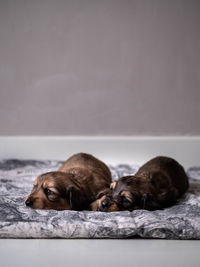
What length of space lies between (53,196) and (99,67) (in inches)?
84.3

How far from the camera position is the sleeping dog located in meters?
2.61

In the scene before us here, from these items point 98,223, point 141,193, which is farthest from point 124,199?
point 98,223

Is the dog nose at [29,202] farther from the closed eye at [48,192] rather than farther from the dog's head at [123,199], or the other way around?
the dog's head at [123,199]

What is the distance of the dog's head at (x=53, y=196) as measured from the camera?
2.61 meters

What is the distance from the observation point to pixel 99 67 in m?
4.47

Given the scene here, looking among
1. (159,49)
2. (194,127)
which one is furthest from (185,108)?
(159,49)

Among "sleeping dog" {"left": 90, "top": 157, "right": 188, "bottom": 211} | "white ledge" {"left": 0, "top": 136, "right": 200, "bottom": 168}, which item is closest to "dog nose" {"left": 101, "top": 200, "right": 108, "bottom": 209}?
"sleeping dog" {"left": 90, "top": 157, "right": 188, "bottom": 211}

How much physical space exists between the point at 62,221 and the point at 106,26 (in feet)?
8.52

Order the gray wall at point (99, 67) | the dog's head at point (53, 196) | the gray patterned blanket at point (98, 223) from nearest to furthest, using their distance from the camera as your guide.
Answer: the gray patterned blanket at point (98, 223) → the dog's head at point (53, 196) → the gray wall at point (99, 67)

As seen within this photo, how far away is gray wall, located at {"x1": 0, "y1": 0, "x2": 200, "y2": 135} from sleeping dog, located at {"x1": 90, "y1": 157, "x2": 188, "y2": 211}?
4.94 ft

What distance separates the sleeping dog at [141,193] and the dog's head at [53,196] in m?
0.16

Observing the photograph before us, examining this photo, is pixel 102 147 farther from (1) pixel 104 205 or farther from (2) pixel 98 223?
(2) pixel 98 223

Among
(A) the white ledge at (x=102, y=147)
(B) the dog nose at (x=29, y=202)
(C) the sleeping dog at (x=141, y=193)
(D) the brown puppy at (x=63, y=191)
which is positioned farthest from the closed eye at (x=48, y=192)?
(A) the white ledge at (x=102, y=147)

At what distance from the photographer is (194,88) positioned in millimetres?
4445
